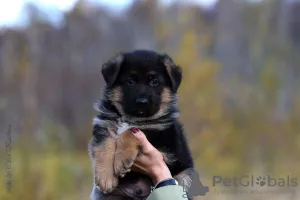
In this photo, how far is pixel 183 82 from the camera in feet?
30.8

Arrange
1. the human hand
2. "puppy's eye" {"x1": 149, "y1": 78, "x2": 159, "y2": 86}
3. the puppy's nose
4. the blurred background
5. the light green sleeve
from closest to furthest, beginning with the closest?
1. the light green sleeve
2. the human hand
3. the puppy's nose
4. "puppy's eye" {"x1": 149, "y1": 78, "x2": 159, "y2": 86}
5. the blurred background

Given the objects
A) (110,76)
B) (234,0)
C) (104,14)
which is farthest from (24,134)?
(234,0)

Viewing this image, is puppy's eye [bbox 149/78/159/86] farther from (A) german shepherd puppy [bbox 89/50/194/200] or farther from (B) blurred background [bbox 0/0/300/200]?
(B) blurred background [bbox 0/0/300/200]

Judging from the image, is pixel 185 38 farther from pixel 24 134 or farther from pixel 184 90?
pixel 24 134

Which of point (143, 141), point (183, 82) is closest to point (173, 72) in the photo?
point (143, 141)

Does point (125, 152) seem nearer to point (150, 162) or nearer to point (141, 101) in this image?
point (150, 162)

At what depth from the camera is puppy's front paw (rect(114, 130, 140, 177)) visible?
10.6 ft

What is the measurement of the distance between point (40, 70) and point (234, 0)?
4.39 metres

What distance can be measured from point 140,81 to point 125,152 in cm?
51

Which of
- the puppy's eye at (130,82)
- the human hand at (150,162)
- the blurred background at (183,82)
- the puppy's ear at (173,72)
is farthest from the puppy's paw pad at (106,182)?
the blurred background at (183,82)

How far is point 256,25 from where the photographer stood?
11.0 meters

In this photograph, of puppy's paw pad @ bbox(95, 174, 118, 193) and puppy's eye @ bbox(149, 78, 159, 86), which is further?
puppy's eye @ bbox(149, 78, 159, 86)

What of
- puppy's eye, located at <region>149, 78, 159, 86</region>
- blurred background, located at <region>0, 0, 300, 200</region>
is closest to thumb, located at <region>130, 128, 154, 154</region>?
puppy's eye, located at <region>149, 78, 159, 86</region>

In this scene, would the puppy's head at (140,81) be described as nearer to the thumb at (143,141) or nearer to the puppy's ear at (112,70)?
the puppy's ear at (112,70)
